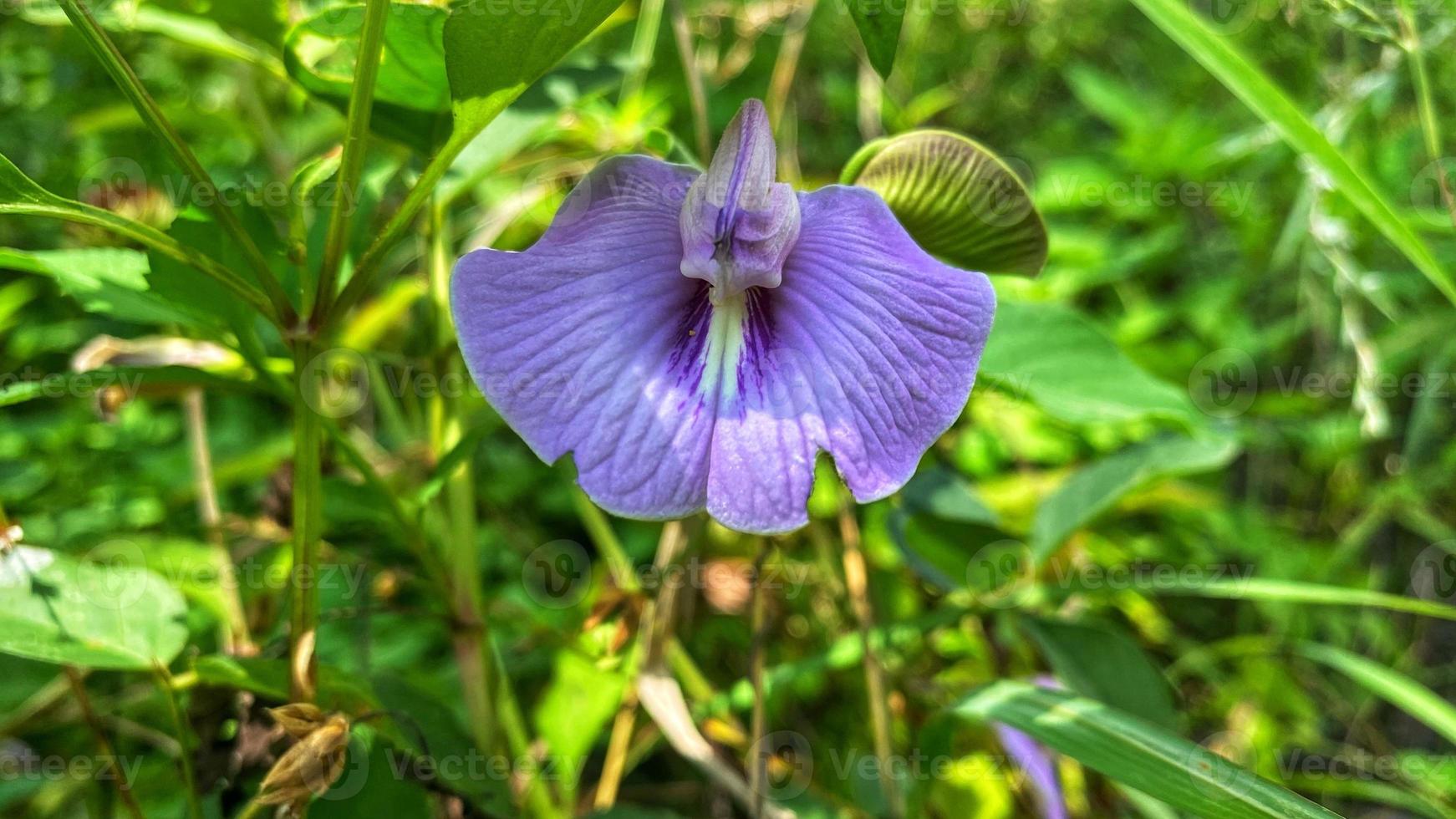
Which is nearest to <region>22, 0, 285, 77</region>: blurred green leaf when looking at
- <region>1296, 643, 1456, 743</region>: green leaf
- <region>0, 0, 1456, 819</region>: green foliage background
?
<region>0, 0, 1456, 819</region>: green foliage background

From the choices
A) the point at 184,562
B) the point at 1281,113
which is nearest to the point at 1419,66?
the point at 1281,113

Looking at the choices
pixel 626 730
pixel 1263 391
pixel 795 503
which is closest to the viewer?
pixel 795 503

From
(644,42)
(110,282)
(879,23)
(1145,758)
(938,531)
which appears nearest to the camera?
(879,23)

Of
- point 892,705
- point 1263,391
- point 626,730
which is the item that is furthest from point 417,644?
point 1263,391

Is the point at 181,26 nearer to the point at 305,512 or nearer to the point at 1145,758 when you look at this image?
the point at 305,512

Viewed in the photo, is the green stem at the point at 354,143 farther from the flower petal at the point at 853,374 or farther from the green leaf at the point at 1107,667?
the green leaf at the point at 1107,667

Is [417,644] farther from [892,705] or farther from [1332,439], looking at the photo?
[1332,439]

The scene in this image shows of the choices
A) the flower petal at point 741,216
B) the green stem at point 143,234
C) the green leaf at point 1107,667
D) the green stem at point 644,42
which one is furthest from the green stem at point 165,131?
the green leaf at point 1107,667
